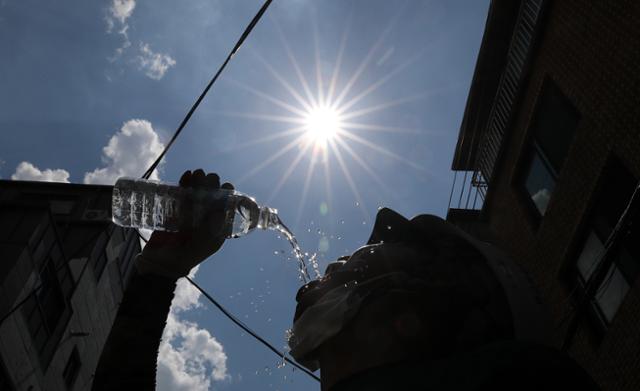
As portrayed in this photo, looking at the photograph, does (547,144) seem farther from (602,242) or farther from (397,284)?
(397,284)

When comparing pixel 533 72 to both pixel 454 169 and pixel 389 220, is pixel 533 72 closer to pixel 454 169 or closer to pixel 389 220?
pixel 454 169

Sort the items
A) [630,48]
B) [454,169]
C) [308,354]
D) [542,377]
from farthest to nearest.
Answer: [454,169]
[630,48]
[308,354]
[542,377]

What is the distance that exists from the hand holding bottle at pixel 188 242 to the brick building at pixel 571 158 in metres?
4.14

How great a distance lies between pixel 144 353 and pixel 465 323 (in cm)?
173

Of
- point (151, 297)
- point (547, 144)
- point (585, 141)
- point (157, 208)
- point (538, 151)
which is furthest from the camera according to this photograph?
point (538, 151)

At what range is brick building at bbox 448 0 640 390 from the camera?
6422mm

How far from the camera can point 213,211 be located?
116 inches

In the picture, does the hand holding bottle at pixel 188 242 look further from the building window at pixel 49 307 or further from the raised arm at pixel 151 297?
the building window at pixel 49 307

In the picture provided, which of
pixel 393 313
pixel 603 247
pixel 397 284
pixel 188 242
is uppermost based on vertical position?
pixel 603 247

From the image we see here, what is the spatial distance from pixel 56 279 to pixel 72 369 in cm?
515

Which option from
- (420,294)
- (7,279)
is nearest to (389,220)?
(420,294)

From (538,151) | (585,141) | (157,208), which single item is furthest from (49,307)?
(585,141)

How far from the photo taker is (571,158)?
311 inches

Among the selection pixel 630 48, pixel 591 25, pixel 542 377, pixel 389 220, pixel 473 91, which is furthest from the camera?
pixel 473 91
